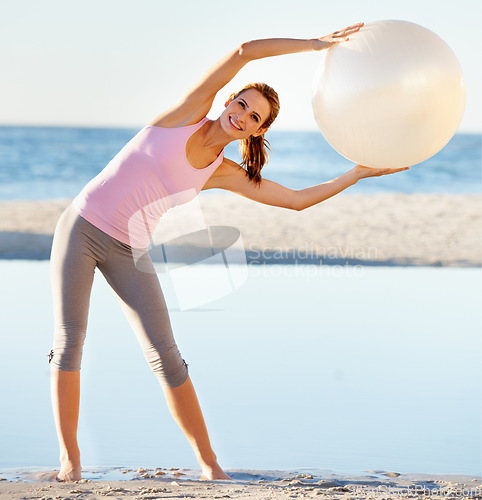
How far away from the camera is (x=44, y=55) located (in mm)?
26375

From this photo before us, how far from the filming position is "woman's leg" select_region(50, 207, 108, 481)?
2.33m

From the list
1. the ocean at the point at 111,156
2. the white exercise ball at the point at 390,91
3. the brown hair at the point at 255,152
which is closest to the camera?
the white exercise ball at the point at 390,91

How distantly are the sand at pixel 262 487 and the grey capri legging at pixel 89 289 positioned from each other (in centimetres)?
36

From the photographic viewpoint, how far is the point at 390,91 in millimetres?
2201

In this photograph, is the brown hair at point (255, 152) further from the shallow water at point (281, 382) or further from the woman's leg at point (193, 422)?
the shallow water at point (281, 382)

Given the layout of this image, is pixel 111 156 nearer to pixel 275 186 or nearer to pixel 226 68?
pixel 275 186

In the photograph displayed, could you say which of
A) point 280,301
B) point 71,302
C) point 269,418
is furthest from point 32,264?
point 71,302

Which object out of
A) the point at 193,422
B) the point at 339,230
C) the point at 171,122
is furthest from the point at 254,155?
the point at 339,230

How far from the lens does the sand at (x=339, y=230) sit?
7.12 metres

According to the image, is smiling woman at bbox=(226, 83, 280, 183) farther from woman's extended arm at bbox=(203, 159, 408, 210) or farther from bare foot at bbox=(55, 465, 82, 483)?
bare foot at bbox=(55, 465, 82, 483)

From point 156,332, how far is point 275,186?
25.1 inches

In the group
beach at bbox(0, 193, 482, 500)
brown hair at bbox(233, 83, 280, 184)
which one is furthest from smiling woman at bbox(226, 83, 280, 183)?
beach at bbox(0, 193, 482, 500)

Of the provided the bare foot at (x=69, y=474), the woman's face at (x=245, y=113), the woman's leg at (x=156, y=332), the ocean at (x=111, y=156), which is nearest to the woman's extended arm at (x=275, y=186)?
the woman's face at (x=245, y=113)

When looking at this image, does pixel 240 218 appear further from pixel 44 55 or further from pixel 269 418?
pixel 44 55
